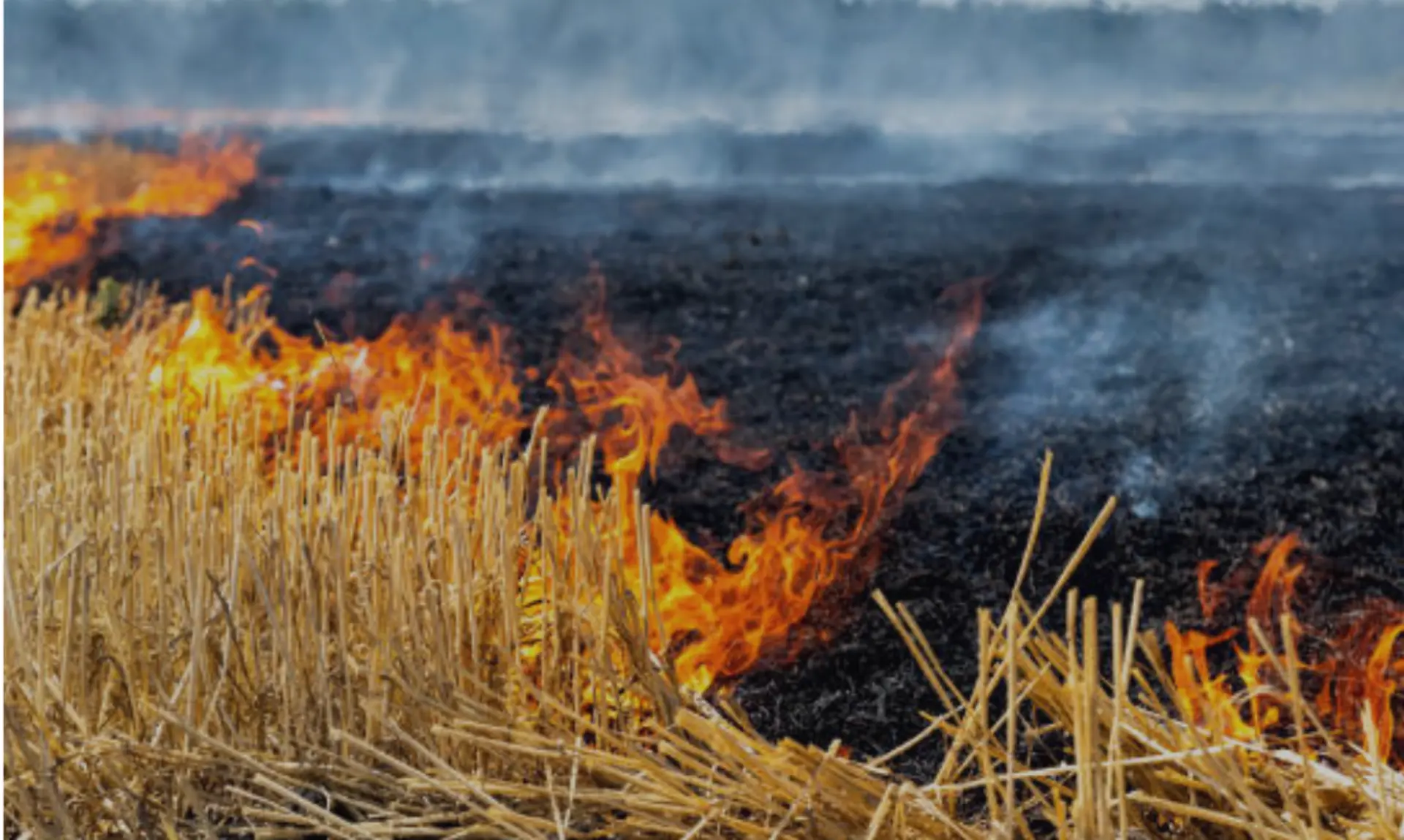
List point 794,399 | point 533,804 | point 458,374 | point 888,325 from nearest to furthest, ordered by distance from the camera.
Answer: point 533,804 → point 458,374 → point 794,399 → point 888,325

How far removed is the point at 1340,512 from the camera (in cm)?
292

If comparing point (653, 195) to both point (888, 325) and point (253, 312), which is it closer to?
point (888, 325)

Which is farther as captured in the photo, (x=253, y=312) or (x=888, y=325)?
(x=888, y=325)

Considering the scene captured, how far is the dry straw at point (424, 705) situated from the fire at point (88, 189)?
144 inches

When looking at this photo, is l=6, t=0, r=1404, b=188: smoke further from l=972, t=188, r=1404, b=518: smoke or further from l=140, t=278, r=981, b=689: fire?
l=140, t=278, r=981, b=689: fire

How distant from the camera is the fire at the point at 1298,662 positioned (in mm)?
1895

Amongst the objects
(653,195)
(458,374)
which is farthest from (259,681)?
(653,195)

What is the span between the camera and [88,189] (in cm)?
612

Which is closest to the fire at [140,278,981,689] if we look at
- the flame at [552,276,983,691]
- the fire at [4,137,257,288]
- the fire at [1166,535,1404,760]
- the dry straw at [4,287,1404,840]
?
the flame at [552,276,983,691]

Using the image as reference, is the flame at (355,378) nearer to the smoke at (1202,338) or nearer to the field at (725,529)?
the field at (725,529)

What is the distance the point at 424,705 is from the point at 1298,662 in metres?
1.11

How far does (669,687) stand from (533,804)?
6.4 inches

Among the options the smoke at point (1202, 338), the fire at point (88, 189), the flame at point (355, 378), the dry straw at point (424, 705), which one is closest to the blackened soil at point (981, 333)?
the smoke at point (1202, 338)

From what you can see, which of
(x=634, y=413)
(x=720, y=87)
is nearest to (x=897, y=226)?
Answer: (x=720, y=87)
